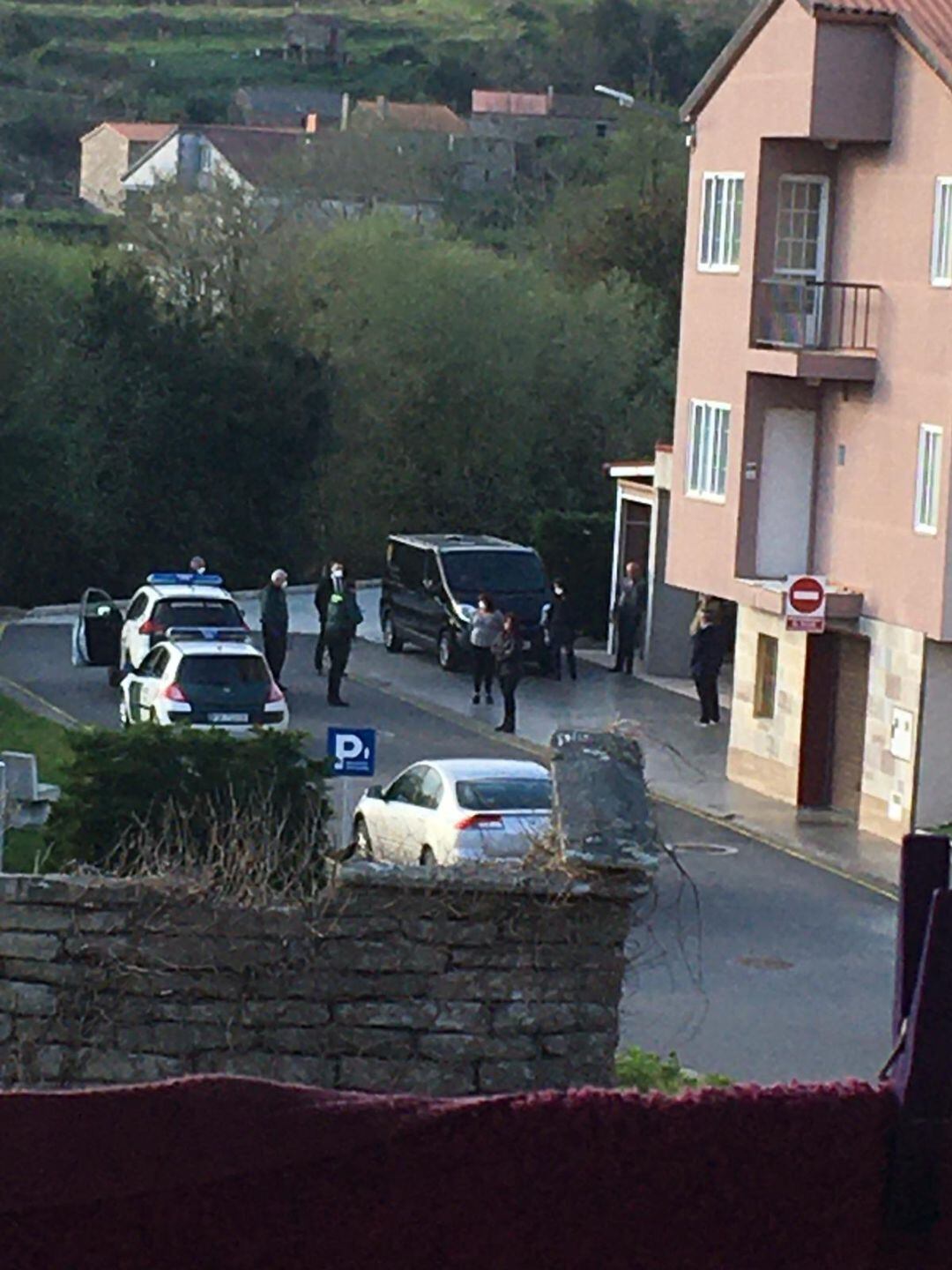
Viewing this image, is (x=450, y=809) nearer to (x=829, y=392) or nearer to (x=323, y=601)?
(x=829, y=392)

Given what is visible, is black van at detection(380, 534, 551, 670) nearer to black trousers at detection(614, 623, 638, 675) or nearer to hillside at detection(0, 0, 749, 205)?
black trousers at detection(614, 623, 638, 675)

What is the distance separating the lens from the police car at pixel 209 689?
29.0m

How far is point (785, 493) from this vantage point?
98.8 ft

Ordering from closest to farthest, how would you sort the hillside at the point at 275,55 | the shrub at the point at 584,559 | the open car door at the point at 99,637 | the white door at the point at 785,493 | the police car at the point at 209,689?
the police car at the point at 209,689 < the white door at the point at 785,493 < the open car door at the point at 99,637 < the shrub at the point at 584,559 < the hillside at the point at 275,55

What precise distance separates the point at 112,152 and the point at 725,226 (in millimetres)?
97009

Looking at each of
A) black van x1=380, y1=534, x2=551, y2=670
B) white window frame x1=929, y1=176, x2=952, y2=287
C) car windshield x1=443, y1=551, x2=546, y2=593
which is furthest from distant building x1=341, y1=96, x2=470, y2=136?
white window frame x1=929, y1=176, x2=952, y2=287

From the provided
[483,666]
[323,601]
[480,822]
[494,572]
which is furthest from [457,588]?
[480,822]

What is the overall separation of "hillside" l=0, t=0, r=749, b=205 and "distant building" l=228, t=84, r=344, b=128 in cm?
199

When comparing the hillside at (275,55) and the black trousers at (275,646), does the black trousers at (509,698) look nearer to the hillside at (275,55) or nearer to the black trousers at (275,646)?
the black trousers at (275,646)

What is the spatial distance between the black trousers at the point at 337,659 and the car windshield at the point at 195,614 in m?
1.38

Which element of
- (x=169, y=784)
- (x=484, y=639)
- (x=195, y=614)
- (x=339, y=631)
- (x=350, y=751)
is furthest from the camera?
(x=484, y=639)

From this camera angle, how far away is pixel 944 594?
26984 mm

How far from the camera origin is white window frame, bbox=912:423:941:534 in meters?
27.3

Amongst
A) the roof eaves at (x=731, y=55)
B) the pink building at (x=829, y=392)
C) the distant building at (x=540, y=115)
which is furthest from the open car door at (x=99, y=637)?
the distant building at (x=540, y=115)
